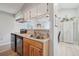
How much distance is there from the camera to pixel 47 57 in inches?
56.1

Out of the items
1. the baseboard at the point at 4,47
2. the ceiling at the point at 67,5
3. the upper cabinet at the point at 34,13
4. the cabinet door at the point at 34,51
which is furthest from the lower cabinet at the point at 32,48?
the ceiling at the point at 67,5

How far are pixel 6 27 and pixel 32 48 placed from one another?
1.67ft

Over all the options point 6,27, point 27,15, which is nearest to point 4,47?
point 6,27

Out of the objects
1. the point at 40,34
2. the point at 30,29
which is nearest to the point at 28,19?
the point at 30,29

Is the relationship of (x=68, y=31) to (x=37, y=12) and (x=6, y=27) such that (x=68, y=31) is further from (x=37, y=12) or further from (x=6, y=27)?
(x=6, y=27)

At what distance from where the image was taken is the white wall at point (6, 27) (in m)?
1.38

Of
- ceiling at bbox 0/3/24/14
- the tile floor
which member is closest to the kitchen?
A: ceiling at bbox 0/3/24/14

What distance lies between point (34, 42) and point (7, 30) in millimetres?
444

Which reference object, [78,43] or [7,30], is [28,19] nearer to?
[7,30]

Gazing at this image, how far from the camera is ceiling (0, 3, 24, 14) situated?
1.37m

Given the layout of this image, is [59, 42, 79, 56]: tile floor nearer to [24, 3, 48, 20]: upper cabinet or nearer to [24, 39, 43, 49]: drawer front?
[24, 39, 43, 49]: drawer front

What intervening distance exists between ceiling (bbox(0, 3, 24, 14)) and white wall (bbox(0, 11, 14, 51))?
7 centimetres

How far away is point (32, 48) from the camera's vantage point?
4.68 feet

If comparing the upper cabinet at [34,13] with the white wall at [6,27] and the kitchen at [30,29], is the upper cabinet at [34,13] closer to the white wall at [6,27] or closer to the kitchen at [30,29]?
the kitchen at [30,29]
